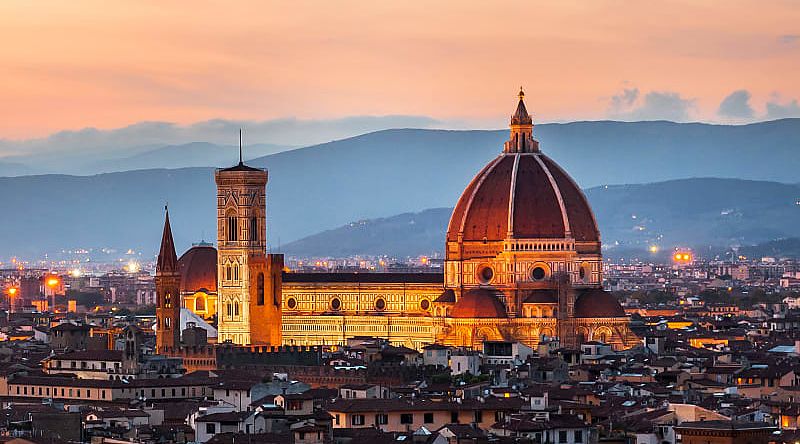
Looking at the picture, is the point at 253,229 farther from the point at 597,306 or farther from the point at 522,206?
the point at 597,306

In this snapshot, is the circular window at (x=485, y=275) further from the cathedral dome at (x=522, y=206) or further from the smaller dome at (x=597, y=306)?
the smaller dome at (x=597, y=306)

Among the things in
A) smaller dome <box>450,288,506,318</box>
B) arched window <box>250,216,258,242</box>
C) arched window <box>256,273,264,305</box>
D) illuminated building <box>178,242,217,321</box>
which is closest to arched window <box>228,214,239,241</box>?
arched window <box>250,216,258,242</box>

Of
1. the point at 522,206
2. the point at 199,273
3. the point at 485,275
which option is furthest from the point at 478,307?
the point at 199,273

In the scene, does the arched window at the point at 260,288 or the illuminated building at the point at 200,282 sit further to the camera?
the illuminated building at the point at 200,282

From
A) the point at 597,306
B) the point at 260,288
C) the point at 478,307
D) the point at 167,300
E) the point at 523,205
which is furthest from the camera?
the point at 260,288

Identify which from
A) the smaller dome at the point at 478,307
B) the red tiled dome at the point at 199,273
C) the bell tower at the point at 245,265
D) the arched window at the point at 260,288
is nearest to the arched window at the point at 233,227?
the bell tower at the point at 245,265

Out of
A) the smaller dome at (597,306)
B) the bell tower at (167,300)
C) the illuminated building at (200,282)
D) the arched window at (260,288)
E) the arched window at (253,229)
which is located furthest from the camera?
the illuminated building at (200,282)

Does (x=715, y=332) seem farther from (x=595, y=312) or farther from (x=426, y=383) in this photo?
(x=426, y=383)
